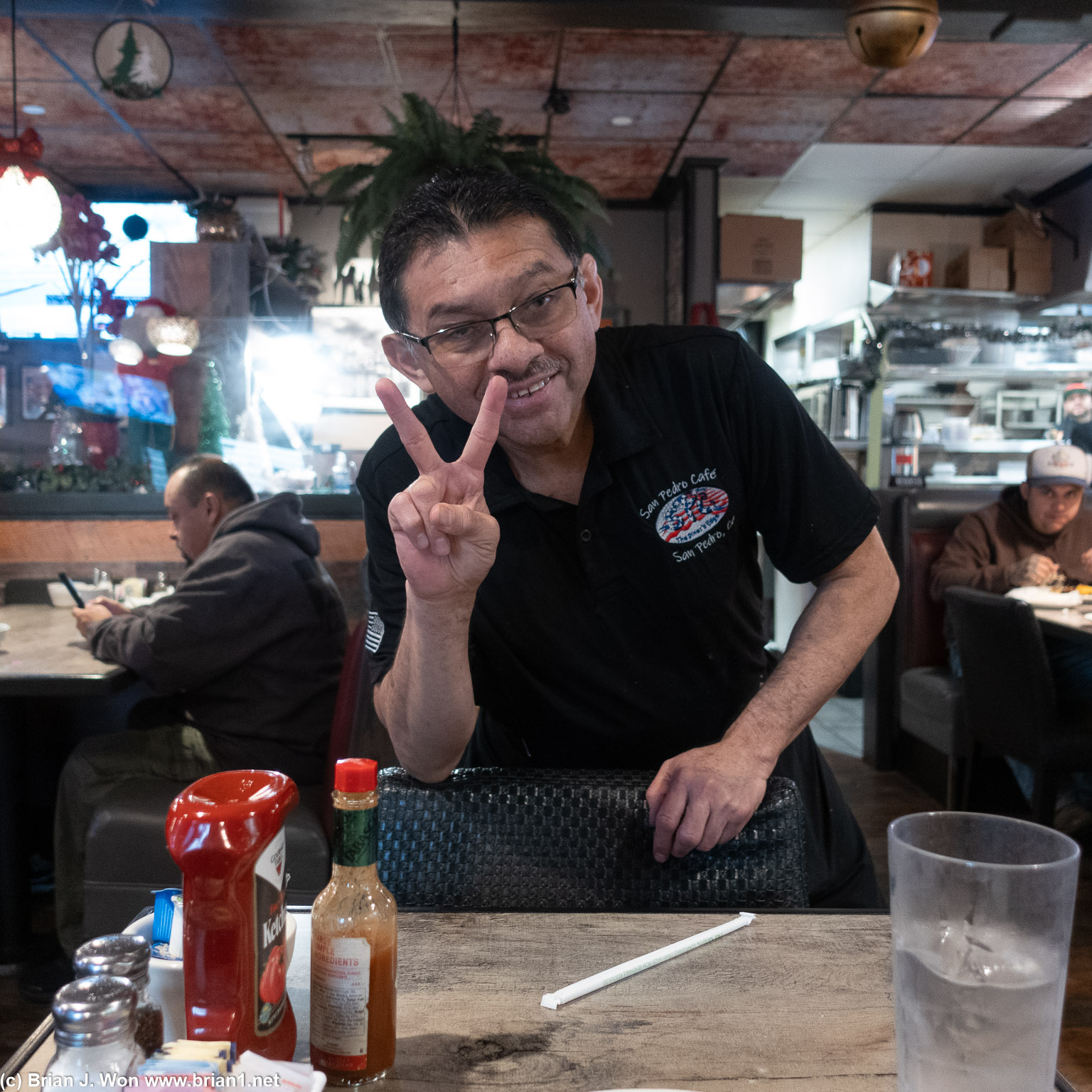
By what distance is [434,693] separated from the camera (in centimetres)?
105

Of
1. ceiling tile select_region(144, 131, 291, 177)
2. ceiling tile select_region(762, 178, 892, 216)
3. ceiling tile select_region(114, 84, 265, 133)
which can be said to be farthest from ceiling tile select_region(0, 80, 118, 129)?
ceiling tile select_region(762, 178, 892, 216)

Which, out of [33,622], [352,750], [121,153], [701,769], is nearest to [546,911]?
[701,769]

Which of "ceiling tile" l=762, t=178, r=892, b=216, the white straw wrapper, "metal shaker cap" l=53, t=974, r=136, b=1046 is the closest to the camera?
"metal shaker cap" l=53, t=974, r=136, b=1046

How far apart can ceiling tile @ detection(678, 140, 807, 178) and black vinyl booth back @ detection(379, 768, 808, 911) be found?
5675mm

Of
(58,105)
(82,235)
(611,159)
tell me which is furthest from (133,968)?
(611,159)

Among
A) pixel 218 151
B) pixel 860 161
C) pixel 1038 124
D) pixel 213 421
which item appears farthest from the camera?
pixel 860 161

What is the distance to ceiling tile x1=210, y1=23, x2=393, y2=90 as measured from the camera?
4410 millimetres

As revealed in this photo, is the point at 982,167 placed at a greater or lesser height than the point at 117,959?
greater

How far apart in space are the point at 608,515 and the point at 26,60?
16.5 feet

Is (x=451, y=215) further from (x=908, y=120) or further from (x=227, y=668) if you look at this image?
(x=908, y=120)

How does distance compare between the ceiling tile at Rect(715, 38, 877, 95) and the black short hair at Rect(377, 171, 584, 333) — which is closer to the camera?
the black short hair at Rect(377, 171, 584, 333)

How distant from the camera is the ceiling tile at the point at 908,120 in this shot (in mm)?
5160

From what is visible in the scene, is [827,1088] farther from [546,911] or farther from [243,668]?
[243,668]

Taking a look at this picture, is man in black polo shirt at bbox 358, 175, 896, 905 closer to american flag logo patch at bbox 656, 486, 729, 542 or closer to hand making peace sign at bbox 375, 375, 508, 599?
american flag logo patch at bbox 656, 486, 729, 542
